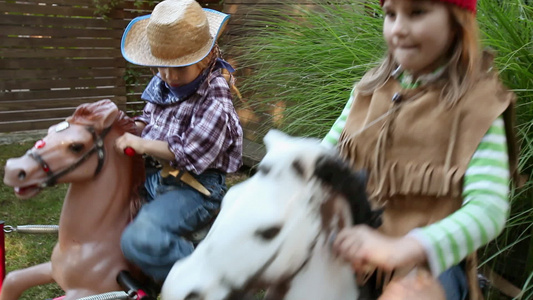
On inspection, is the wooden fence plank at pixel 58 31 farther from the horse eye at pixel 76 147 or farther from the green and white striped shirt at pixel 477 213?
the green and white striped shirt at pixel 477 213

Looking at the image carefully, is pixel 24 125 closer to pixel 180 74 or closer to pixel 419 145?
pixel 180 74

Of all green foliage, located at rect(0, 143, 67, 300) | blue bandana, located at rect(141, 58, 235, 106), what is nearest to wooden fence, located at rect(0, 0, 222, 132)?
green foliage, located at rect(0, 143, 67, 300)

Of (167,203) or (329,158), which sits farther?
(167,203)

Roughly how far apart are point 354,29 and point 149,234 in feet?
5.92

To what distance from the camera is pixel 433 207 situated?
1.16 metres

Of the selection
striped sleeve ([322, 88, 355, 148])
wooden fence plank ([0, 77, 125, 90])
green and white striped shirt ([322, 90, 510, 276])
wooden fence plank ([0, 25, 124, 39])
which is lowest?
wooden fence plank ([0, 77, 125, 90])

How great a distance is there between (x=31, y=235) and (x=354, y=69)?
2539 mm

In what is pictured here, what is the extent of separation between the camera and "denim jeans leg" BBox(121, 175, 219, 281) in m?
1.81

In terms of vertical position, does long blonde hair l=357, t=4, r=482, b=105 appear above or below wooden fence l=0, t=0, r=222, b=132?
above

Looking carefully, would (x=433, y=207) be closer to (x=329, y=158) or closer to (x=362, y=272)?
(x=362, y=272)

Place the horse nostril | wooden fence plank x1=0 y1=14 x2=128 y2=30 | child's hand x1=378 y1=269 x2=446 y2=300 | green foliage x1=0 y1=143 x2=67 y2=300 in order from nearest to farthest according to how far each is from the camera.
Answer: the horse nostril, child's hand x1=378 y1=269 x2=446 y2=300, green foliage x1=0 y1=143 x2=67 y2=300, wooden fence plank x1=0 y1=14 x2=128 y2=30

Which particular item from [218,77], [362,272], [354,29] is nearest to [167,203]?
[218,77]

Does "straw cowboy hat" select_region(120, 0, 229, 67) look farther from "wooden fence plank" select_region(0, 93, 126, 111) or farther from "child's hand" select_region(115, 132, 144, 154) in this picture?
"wooden fence plank" select_region(0, 93, 126, 111)

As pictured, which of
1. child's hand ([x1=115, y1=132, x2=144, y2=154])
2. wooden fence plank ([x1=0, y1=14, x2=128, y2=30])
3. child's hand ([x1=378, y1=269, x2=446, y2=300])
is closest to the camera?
child's hand ([x1=378, y1=269, x2=446, y2=300])
